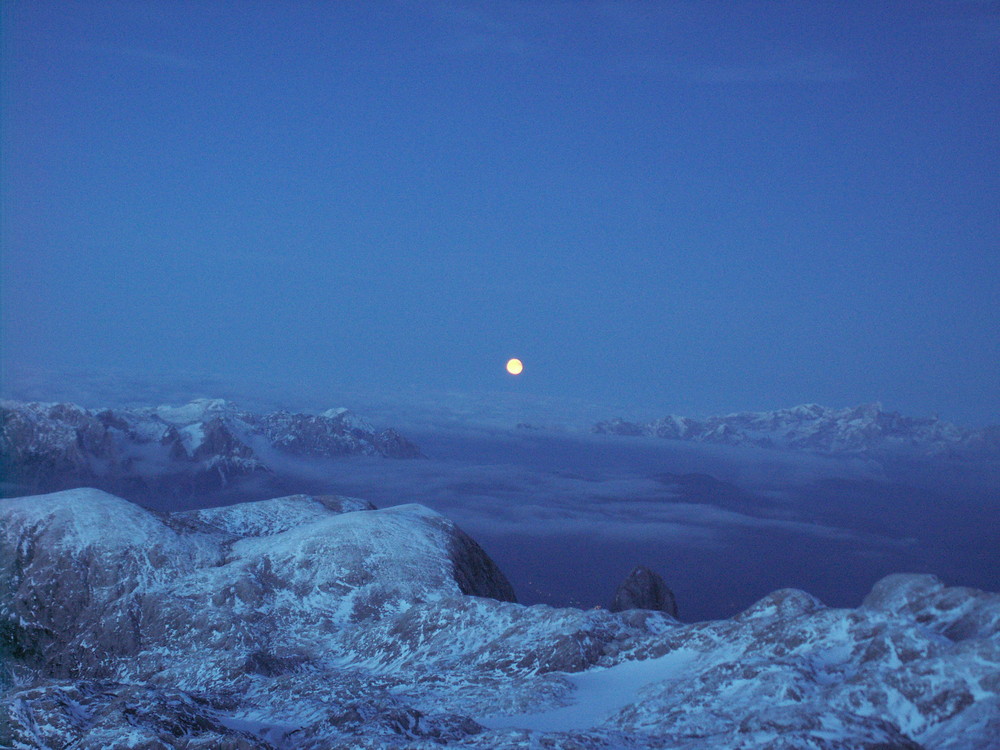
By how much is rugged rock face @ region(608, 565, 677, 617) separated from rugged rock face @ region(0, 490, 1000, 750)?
18772 mm

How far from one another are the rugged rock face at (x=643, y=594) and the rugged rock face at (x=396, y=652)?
61.6 ft

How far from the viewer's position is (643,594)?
351ft

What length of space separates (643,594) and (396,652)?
52.1 metres

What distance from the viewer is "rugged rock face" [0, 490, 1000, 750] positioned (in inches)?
1411

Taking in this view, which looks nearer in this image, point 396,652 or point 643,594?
point 396,652

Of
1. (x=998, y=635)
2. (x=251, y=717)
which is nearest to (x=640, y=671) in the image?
(x=998, y=635)

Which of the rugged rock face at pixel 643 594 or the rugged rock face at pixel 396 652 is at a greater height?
the rugged rock face at pixel 396 652

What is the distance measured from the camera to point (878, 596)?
181 ft

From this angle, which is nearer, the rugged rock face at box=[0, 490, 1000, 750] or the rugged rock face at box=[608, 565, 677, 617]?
the rugged rock face at box=[0, 490, 1000, 750]

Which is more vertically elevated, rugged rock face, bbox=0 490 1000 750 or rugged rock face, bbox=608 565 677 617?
rugged rock face, bbox=0 490 1000 750

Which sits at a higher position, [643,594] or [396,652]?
[396,652]

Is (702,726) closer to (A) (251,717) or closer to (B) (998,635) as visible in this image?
(B) (998,635)

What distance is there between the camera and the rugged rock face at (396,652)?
118 feet

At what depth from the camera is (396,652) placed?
64500 mm
